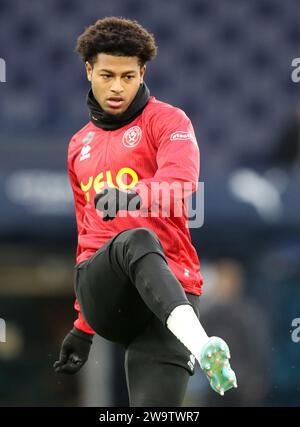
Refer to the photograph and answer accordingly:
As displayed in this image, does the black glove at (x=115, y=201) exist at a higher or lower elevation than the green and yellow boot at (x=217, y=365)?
higher

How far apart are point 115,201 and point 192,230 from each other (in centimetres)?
344

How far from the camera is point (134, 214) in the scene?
10.6 feet

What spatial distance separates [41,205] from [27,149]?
508 mm

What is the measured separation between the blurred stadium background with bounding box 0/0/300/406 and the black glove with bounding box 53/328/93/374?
2.04 metres

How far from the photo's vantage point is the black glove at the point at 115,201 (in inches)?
115

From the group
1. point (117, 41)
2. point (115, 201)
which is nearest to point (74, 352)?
point (115, 201)

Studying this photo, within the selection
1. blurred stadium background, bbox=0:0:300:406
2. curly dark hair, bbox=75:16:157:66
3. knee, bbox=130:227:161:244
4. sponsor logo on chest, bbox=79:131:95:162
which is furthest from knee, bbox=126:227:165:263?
blurred stadium background, bbox=0:0:300:406

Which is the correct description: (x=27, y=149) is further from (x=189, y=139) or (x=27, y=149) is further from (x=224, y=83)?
(x=189, y=139)

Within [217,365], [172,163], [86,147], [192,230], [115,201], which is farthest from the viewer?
[192,230]

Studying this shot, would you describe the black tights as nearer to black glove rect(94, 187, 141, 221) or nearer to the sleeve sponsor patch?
black glove rect(94, 187, 141, 221)

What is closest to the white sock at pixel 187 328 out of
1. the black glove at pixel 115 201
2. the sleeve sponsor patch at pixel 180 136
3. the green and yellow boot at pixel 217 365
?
the green and yellow boot at pixel 217 365

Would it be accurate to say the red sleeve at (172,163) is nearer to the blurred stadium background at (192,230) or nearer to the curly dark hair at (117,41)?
the curly dark hair at (117,41)

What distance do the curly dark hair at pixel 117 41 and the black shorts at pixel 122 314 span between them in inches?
25.6

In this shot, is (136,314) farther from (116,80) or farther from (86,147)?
(116,80)
